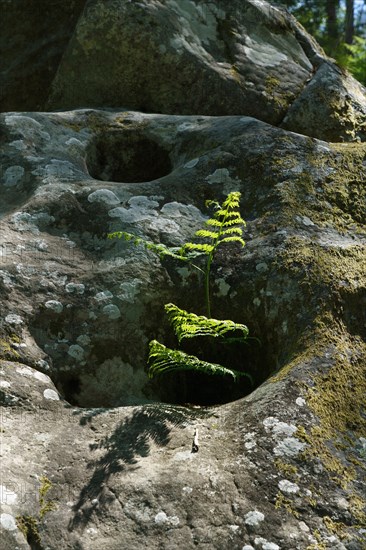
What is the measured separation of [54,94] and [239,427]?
475 cm

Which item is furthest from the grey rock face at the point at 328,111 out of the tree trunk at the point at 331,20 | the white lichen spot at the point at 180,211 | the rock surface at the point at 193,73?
the tree trunk at the point at 331,20

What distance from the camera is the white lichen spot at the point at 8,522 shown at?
9.12 feet

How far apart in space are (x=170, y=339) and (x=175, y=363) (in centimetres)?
40

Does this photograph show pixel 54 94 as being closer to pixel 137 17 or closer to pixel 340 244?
pixel 137 17

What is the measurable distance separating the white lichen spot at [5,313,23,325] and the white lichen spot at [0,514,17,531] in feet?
4.18

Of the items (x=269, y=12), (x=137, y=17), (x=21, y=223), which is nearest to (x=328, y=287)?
(x=21, y=223)

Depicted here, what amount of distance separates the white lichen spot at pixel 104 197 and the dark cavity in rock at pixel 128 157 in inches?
45.3

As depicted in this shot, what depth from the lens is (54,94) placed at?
23.2 ft

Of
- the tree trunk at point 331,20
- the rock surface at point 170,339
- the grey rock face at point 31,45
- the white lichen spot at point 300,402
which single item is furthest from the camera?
the tree trunk at point 331,20

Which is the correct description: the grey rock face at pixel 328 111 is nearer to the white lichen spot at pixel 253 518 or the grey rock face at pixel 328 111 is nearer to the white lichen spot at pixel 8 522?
the white lichen spot at pixel 253 518

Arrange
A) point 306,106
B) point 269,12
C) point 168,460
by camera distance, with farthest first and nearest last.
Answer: point 269,12
point 306,106
point 168,460

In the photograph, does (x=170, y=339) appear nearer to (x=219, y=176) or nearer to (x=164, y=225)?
(x=164, y=225)

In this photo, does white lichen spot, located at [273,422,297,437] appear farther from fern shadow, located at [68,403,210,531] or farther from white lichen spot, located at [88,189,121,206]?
white lichen spot, located at [88,189,121,206]

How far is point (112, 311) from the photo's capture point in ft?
13.5
